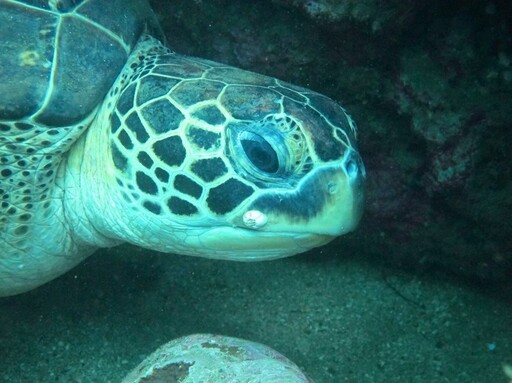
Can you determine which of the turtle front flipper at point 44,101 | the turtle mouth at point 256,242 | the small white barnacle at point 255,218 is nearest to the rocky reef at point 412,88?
the turtle front flipper at point 44,101

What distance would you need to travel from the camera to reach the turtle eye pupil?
74.5 inches

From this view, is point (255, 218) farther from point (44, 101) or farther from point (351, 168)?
point (44, 101)

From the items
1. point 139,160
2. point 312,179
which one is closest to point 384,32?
point 312,179

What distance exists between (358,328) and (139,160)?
1621 mm

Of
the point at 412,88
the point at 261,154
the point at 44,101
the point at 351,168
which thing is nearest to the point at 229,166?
the point at 261,154

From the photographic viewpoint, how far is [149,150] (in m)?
2.02

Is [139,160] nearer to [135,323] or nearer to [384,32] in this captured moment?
[135,323]

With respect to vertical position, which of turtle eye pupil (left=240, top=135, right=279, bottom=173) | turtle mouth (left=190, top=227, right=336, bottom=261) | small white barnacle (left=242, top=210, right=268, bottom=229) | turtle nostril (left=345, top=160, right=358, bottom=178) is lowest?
turtle mouth (left=190, top=227, right=336, bottom=261)

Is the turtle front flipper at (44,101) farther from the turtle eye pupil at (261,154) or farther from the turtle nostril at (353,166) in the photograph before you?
the turtle nostril at (353,166)

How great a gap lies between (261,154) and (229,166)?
14cm

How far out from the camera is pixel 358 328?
9.16 feet

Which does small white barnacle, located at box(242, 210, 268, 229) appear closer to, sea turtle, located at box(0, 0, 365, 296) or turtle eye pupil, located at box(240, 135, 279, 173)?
sea turtle, located at box(0, 0, 365, 296)

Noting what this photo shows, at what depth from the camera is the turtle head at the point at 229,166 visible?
6.16 ft

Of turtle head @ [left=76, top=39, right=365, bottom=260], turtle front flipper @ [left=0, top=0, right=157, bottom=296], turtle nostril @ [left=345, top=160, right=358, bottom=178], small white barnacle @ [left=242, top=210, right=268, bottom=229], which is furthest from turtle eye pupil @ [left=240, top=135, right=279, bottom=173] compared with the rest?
turtle front flipper @ [left=0, top=0, right=157, bottom=296]
